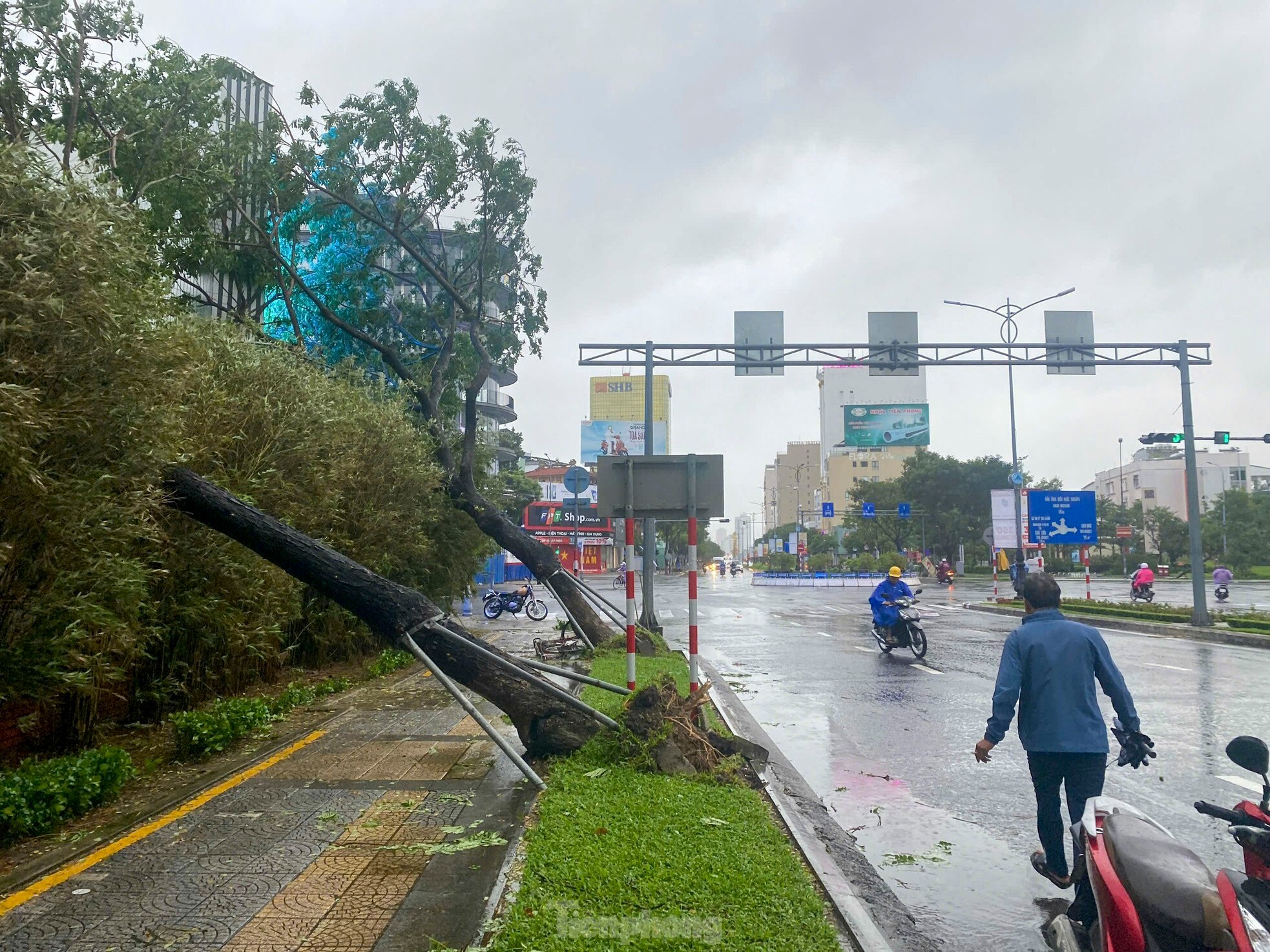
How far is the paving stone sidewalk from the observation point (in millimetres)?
4055

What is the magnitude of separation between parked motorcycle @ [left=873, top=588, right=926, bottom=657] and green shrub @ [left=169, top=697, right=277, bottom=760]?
427 inches

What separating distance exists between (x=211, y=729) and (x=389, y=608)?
79.1 inches

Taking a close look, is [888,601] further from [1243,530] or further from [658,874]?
[1243,530]

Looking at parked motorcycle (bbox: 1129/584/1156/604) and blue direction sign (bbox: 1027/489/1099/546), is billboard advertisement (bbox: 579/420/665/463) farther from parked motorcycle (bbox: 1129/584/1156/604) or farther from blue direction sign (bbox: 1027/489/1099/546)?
parked motorcycle (bbox: 1129/584/1156/604)

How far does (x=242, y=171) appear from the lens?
16.8 metres

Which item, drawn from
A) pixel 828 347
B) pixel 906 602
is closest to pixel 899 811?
pixel 906 602

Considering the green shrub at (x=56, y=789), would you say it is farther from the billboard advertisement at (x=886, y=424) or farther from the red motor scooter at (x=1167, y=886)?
the billboard advertisement at (x=886, y=424)

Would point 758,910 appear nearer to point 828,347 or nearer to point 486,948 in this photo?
point 486,948

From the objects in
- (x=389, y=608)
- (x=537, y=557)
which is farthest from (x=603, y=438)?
(x=389, y=608)

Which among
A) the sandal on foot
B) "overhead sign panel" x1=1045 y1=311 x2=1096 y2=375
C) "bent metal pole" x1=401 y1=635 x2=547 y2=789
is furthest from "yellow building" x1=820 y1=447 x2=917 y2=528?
the sandal on foot

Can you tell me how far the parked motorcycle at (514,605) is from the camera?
26.0 meters

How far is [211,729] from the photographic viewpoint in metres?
7.52

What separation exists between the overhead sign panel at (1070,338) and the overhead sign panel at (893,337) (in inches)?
115

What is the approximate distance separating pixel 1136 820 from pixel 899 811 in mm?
3721
